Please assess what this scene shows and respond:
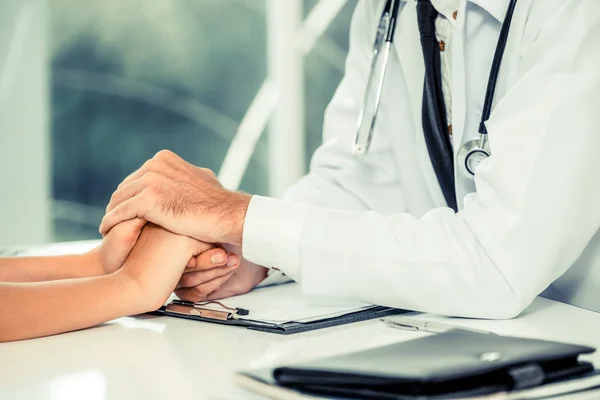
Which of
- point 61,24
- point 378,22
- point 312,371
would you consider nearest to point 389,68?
point 378,22

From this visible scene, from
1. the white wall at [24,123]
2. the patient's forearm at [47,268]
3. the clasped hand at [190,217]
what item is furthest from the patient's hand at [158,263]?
the white wall at [24,123]

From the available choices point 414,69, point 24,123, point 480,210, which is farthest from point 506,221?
point 24,123

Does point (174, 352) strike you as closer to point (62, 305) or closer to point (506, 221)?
point (62, 305)

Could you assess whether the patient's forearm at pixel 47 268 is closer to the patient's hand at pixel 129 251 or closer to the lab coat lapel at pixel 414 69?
the patient's hand at pixel 129 251

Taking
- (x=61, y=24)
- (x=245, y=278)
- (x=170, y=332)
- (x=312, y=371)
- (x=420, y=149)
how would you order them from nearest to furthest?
(x=312, y=371) < (x=170, y=332) < (x=245, y=278) < (x=420, y=149) < (x=61, y=24)

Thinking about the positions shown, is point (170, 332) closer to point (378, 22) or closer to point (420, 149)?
point (420, 149)

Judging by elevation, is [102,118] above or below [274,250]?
above

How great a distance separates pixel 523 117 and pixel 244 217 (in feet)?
1.42

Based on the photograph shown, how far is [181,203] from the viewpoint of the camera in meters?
1.20

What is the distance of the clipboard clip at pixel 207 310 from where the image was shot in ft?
3.60

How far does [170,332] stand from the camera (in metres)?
1.05

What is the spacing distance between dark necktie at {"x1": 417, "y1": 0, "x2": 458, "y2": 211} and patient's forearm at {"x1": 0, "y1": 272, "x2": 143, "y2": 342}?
2.01 feet

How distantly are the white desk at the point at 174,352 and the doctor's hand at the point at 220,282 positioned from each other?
0.38ft

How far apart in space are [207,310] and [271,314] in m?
0.09
